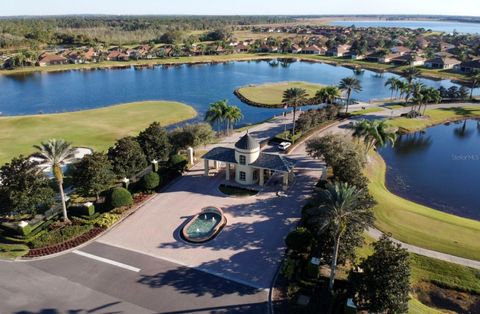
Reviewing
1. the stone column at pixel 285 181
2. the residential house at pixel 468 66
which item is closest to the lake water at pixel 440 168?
the stone column at pixel 285 181

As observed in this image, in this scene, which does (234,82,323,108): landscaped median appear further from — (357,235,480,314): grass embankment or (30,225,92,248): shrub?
(30,225,92,248): shrub

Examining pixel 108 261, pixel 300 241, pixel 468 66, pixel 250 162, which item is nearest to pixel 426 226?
pixel 300 241

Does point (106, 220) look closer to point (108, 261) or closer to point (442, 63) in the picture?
point (108, 261)

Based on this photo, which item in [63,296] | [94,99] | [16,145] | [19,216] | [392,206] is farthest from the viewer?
[94,99]

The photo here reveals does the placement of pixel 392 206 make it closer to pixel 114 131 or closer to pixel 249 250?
pixel 249 250

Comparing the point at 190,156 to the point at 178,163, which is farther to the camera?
the point at 190,156

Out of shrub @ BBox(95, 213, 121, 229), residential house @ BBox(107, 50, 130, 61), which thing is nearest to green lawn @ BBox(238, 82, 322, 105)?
shrub @ BBox(95, 213, 121, 229)

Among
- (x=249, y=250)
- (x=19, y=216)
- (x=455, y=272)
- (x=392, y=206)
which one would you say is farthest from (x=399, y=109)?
(x=19, y=216)

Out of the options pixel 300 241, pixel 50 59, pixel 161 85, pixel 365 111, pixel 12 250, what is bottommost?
pixel 12 250
